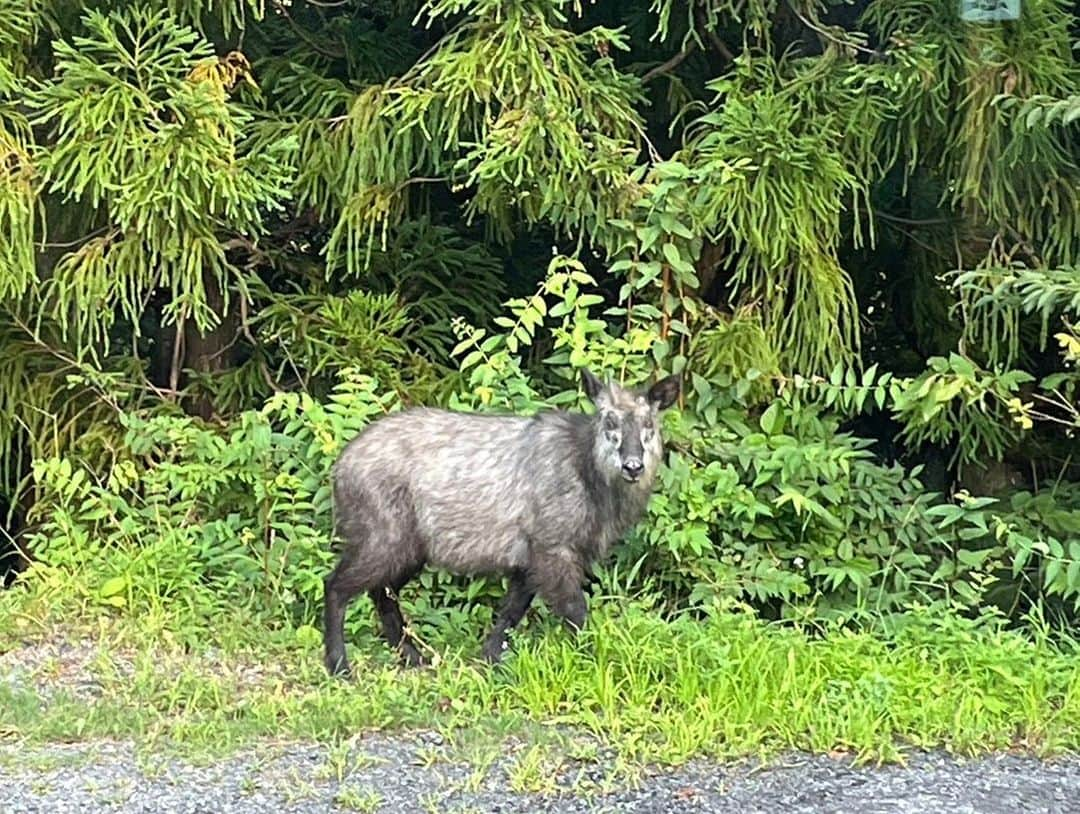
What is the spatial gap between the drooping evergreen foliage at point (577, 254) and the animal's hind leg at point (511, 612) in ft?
2.21

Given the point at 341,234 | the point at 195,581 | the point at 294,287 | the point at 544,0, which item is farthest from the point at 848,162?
the point at 195,581

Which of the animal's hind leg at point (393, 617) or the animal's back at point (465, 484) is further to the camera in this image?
the animal's hind leg at point (393, 617)

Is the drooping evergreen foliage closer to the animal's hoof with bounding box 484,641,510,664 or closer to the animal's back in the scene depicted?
the animal's back

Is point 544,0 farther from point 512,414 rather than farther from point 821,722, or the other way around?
point 821,722

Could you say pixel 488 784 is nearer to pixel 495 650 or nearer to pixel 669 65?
pixel 495 650

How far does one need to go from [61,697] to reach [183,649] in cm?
77

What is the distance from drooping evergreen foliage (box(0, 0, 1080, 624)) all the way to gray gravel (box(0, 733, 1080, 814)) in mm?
1623

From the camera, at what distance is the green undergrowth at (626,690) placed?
5.16 m

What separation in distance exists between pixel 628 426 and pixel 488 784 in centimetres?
176

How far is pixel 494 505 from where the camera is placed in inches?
246

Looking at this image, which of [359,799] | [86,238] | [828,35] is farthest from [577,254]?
[359,799]

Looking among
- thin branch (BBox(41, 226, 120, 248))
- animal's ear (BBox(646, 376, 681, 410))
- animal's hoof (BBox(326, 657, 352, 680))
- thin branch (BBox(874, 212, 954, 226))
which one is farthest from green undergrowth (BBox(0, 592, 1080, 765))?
thin branch (BBox(874, 212, 954, 226))

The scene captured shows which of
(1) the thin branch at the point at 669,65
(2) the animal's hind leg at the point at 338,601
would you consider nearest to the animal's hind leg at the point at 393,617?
(2) the animal's hind leg at the point at 338,601

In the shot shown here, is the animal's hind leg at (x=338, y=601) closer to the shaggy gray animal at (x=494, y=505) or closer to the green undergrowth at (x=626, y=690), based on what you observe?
the shaggy gray animal at (x=494, y=505)
